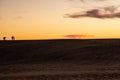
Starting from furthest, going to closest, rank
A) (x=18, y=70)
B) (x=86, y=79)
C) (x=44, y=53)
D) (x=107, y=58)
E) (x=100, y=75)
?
(x=44, y=53) → (x=107, y=58) → (x=18, y=70) → (x=100, y=75) → (x=86, y=79)

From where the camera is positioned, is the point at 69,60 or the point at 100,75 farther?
the point at 69,60

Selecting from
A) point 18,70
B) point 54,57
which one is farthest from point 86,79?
point 54,57

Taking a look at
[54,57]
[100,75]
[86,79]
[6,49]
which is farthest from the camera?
[6,49]

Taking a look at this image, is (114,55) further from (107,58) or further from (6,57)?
(6,57)

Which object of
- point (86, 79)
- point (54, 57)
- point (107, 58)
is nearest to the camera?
point (86, 79)

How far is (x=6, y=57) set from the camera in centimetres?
3359

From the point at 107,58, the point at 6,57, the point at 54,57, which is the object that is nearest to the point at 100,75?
the point at 107,58

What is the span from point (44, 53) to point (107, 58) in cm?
747

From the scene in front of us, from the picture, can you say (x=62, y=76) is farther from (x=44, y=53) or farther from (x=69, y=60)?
(x=44, y=53)

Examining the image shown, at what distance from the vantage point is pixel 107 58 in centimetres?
3078

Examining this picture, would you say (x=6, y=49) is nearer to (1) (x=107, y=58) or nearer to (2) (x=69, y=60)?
(2) (x=69, y=60)

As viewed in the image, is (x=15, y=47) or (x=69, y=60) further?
(x=15, y=47)

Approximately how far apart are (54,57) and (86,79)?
14.6m

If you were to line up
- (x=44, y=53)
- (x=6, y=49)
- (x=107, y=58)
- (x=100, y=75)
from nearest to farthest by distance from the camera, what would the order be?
(x=100, y=75) < (x=107, y=58) < (x=44, y=53) < (x=6, y=49)
